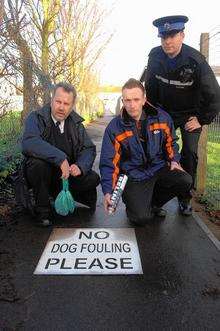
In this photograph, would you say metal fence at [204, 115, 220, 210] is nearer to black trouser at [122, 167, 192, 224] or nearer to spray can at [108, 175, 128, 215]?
black trouser at [122, 167, 192, 224]

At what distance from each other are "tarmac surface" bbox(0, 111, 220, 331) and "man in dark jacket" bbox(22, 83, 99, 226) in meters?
0.58

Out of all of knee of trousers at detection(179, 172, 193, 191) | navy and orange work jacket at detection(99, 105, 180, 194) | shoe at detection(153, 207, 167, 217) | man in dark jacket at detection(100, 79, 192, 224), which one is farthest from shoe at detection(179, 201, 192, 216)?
navy and orange work jacket at detection(99, 105, 180, 194)

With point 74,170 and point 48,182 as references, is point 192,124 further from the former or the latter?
point 48,182

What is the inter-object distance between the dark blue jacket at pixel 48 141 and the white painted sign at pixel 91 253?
0.81 meters

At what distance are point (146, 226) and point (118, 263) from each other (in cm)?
124

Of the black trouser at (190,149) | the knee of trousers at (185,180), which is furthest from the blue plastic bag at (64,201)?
the black trouser at (190,149)

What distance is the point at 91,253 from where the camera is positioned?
480cm

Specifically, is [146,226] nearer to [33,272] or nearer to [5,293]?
[33,272]

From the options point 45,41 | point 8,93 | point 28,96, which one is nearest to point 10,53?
point 8,93

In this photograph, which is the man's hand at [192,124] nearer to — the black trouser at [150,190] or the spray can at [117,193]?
the black trouser at [150,190]

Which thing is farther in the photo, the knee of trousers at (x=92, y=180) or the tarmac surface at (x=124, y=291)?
the knee of trousers at (x=92, y=180)

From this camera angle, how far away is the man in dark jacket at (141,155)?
538cm

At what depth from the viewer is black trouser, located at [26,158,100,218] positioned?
18.4ft

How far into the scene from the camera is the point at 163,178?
573cm
